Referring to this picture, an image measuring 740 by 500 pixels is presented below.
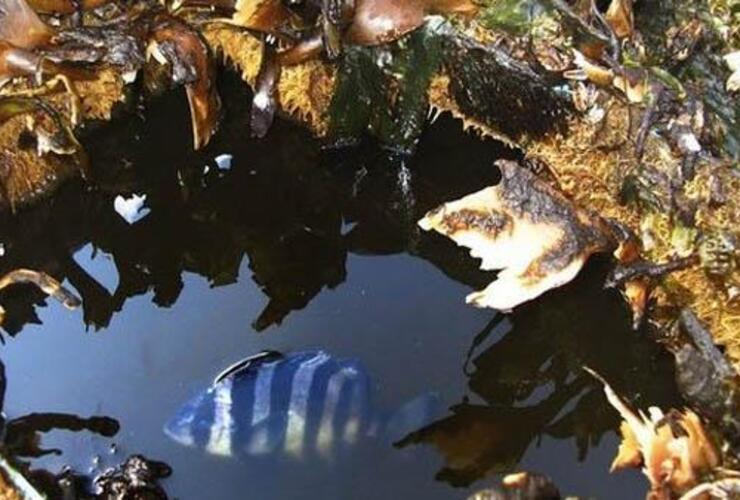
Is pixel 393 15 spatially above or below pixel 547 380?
above

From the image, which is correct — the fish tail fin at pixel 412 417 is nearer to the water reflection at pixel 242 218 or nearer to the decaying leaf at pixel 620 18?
the water reflection at pixel 242 218

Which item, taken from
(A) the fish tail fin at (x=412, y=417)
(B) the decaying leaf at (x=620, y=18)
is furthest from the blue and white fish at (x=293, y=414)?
(B) the decaying leaf at (x=620, y=18)

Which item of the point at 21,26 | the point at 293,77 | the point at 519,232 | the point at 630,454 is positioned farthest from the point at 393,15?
the point at 630,454

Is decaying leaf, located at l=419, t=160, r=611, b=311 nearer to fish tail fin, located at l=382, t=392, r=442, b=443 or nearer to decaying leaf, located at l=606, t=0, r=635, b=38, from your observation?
fish tail fin, located at l=382, t=392, r=442, b=443

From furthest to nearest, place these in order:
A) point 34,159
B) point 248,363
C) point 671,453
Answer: point 34,159 < point 248,363 < point 671,453

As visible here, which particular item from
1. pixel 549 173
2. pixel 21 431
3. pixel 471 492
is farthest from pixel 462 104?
pixel 21 431

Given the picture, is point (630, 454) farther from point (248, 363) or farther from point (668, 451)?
point (248, 363)

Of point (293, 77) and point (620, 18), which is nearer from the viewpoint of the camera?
point (620, 18)

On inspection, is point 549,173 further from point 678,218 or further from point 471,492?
point 471,492
